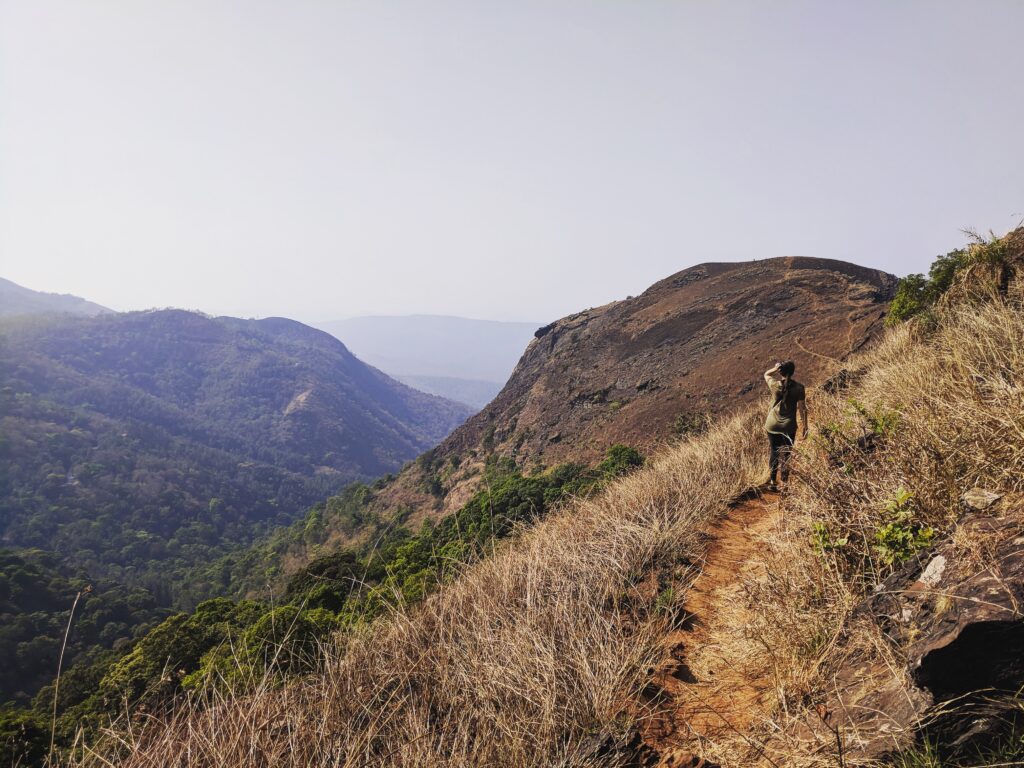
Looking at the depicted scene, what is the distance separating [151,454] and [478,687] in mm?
140690

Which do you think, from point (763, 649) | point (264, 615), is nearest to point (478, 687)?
point (763, 649)

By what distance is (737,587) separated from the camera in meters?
3.91

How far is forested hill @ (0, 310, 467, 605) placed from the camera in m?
83.0

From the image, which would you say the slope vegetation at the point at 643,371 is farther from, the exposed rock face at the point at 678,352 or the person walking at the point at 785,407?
the person walking at the point at 785,407

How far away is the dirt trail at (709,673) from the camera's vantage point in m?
2.58

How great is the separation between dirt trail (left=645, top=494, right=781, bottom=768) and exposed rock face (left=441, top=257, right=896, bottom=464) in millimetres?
12998

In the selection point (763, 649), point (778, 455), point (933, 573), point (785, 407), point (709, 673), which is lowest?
point (709, 673)

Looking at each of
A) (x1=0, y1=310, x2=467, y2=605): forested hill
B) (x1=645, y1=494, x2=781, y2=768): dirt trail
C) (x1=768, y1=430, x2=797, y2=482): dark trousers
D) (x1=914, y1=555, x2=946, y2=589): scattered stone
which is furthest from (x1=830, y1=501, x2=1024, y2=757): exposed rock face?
(x1=0, y1=310, x2=467, y2=605): forested hill

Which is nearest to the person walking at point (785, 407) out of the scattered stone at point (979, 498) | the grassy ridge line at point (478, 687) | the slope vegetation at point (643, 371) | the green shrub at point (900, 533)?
the grassy ridge line at point (478, 687)

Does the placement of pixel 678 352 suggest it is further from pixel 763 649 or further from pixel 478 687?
pixel 478 687

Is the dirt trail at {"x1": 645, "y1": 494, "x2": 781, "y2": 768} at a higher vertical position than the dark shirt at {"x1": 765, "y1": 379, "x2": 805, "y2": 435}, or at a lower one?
lower

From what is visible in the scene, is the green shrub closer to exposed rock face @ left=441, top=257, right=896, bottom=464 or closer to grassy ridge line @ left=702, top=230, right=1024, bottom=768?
grassy ridge line @ left=702, top=230, right=1024, bottom=768

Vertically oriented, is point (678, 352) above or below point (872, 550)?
above

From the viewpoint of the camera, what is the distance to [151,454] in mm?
116062
